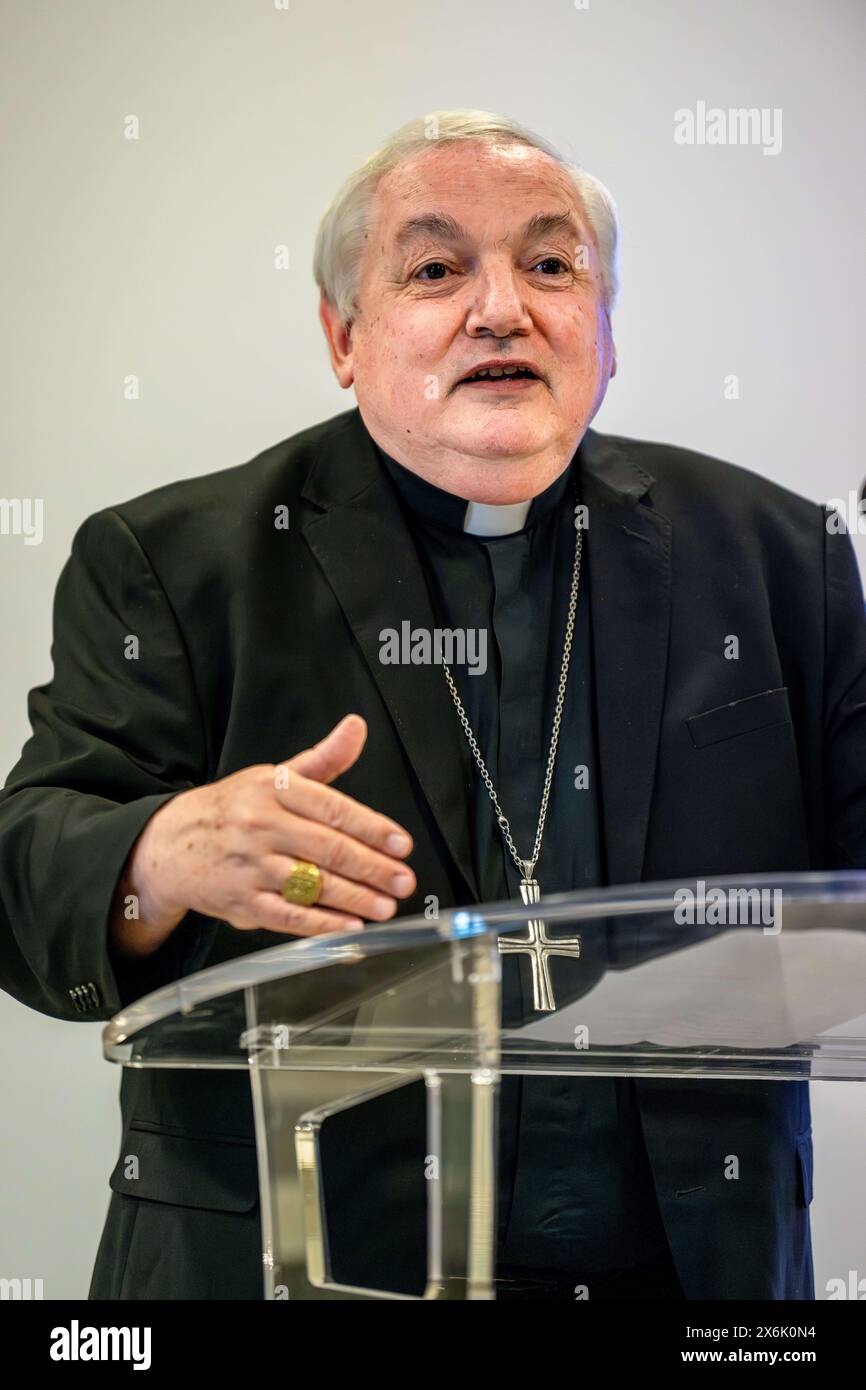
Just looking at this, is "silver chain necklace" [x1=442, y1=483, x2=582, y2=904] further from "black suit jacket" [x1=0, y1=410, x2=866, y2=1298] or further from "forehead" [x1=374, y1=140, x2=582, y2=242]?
"forehead" [x1=374, y1=140, x2=582, y2=242]

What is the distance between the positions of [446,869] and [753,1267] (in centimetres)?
55

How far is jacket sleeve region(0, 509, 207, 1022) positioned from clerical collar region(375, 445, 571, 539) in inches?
13.9

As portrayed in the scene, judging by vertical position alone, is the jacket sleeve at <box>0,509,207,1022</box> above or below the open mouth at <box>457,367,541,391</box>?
below

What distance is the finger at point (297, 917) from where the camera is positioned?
4.31 ft

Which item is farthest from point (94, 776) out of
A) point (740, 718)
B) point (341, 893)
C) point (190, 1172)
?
point (740, 718)

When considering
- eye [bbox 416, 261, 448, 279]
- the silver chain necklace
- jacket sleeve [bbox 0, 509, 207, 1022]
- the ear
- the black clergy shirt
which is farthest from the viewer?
the ear

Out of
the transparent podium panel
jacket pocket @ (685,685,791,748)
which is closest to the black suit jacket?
jacket pocket @ (685,685,791,748)

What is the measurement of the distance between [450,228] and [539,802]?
72 cm

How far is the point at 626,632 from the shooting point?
1944 mm

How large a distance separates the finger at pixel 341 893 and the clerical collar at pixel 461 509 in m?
0.80

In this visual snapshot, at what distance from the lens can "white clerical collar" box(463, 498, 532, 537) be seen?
2.00 meters

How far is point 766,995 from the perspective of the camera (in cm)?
117

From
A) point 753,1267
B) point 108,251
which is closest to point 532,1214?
point 753,1267
